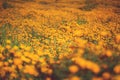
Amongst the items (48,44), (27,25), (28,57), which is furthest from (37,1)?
(28,57)

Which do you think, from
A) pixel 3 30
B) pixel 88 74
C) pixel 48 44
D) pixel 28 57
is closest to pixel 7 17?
pixel 3 30

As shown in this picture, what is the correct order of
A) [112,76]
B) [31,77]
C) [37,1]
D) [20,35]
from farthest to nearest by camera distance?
1. [37,1]
2. [20,35]
3. [31,77]
4. [112,76]

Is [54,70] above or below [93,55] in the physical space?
below

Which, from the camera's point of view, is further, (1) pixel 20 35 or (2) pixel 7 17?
(2) pixel 7 17

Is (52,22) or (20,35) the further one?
(52,22)

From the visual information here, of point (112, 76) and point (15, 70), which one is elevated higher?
point (112, 76)

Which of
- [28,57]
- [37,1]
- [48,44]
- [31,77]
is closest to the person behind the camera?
[31,77]

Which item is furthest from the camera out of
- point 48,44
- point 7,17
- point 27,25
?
point 7,17

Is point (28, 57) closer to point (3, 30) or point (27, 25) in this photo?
point (3, 30)

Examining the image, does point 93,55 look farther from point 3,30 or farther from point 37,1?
point 37,1
